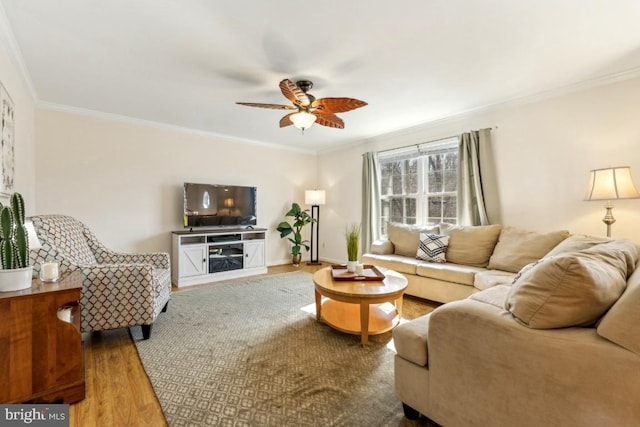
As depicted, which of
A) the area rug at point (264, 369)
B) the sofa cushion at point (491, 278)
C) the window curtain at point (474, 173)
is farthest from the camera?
the window curtain at point (474, 173)

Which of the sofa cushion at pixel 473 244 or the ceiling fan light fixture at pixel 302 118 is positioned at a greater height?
the ceiling fan light fixture at pixel 302 118

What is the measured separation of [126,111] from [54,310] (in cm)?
291

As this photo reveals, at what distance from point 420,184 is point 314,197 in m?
1.92

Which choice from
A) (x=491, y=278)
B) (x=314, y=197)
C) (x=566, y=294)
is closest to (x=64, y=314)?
(x=566, y=294)

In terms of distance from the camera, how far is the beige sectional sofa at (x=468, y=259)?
2.70 m

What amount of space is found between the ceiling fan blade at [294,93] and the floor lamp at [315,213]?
9.04 feet

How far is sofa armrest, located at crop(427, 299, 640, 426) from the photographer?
0.92 m

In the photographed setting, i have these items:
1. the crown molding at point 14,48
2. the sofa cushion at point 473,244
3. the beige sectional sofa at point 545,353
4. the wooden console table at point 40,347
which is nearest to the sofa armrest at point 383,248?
the sofa cushion at point 473,244

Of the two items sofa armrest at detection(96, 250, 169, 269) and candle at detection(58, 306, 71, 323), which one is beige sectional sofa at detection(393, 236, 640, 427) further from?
sofa armrest at detection(96, 250, 169, 269)

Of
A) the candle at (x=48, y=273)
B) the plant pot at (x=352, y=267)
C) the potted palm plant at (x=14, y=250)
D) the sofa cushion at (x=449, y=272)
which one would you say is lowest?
the sofa cushion at (x=449, y=272)

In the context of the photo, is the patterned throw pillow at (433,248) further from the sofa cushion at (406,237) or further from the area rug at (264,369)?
the area rug at (264,369)

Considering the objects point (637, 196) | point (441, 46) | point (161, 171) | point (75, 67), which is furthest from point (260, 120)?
point (637, 196)

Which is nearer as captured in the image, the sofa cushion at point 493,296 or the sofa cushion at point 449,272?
the sofa cushion at point 493,296

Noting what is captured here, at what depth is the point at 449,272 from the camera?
297cm
